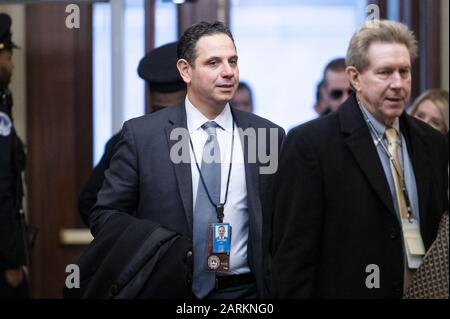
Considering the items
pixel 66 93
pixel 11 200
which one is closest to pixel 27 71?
pixel 66 93

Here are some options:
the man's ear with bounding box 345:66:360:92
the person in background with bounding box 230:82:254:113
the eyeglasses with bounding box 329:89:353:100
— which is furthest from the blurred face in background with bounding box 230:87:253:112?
the man's ear with bounding box 345:66:360:92

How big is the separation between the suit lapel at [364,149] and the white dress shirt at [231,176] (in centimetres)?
45

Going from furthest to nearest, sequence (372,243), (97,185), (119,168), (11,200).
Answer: (11,200) < (97,185) < (119,168) < (372,243)

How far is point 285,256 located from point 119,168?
0.74m

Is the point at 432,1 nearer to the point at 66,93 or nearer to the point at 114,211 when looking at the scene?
the point at 66,93

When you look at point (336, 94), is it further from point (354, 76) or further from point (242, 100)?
point (354, 76)

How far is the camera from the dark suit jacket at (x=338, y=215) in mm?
4164

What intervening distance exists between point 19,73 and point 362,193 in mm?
3476

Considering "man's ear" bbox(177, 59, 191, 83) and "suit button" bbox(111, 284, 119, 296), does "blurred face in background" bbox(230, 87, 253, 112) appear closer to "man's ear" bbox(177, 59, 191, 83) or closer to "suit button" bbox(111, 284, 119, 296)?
"man's ear" bbox(177, 59, 191, 83)

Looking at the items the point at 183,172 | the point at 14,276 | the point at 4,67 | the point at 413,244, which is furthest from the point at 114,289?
the point at 4,67

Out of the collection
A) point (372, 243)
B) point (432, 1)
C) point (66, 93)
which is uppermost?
point (432, 1)

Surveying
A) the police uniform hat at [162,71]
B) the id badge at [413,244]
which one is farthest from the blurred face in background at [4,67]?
the id badge at [413,244]
